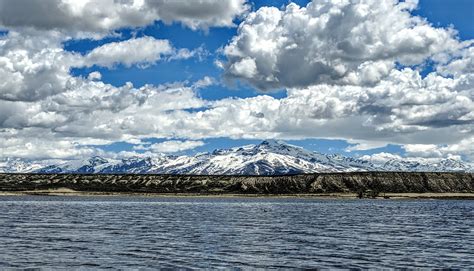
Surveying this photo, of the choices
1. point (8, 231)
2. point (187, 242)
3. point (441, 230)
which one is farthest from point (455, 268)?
point (8, 231)

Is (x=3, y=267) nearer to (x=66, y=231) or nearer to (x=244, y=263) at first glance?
(x=244, y=263)

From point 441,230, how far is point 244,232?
27268 mm

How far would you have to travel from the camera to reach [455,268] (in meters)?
42.4

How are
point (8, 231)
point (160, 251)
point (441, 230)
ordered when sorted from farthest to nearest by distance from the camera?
1. point (441, 230)
2. point (8, 231)
3. point (160, 251)

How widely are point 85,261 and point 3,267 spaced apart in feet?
19.5

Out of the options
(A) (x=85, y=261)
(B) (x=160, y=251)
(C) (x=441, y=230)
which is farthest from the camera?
(C) (x=441, y=230)

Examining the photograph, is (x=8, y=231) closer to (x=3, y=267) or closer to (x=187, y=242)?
(x=187, y=242)

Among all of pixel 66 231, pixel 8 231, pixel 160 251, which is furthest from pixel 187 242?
pixel 8 231

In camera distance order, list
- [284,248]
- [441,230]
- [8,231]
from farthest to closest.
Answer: [441,230], [8,231], [284,248]

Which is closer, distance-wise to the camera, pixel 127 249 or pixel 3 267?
pixel 3 267

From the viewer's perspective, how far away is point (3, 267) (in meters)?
40.1

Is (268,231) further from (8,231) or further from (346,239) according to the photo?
(8,231)

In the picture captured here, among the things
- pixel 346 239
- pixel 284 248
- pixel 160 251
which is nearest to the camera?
pixel 160 251

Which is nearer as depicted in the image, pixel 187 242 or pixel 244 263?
pixel 244 263
